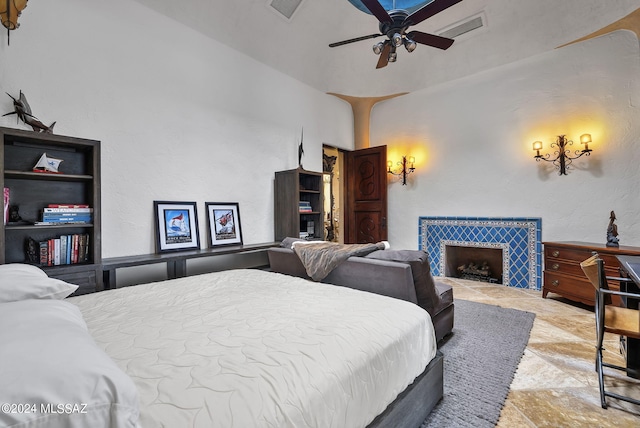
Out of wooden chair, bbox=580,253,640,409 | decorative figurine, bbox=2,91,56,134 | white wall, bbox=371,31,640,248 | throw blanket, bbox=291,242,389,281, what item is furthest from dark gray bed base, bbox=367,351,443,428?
white wall, bbox=371,31,640,248

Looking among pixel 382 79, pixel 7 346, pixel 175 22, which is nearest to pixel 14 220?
pixel 7 346

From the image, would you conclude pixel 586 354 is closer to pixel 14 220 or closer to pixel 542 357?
pixel 542 357

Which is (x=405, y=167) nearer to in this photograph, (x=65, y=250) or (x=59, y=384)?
(x=65, y=250)

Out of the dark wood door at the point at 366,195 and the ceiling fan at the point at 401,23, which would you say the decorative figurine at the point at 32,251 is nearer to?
the ceiling fan at the point at 401,23

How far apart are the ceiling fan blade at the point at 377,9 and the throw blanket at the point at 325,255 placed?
1891 millimetres

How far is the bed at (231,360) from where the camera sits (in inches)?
22.0

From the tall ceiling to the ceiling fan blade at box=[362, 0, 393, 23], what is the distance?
1555mm

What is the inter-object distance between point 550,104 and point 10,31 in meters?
5.85

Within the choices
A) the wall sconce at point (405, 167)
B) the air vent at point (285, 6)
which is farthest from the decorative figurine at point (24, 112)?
the wall sconce at point (405, 167)

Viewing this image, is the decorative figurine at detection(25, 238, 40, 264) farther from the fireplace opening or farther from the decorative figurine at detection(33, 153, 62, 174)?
the fireplace opening

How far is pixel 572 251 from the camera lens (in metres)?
3.22

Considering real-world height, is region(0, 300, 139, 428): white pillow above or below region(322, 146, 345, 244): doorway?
below

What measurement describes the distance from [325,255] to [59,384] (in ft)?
→ 5.72

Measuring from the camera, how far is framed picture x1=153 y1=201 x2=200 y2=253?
111 inches
